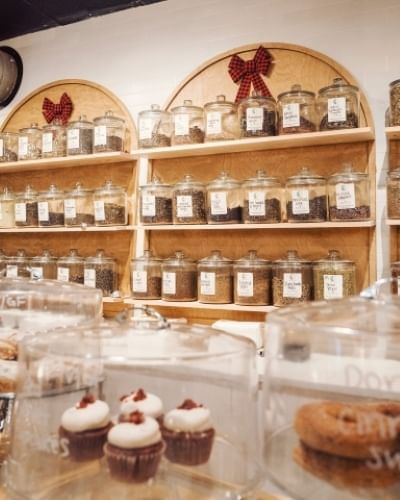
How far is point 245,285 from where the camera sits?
8.21 feet

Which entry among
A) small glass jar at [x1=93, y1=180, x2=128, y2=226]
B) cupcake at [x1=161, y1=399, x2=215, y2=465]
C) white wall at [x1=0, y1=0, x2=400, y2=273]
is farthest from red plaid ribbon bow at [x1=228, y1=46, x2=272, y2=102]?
cupcake at [x1=161, y1=399, x2=215, y2=465]

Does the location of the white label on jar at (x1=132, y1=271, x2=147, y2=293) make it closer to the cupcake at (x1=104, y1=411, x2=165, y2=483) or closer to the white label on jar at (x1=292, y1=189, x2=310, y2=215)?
the white label on jar at (x1=292, y1=189, x2=310, y2=215)

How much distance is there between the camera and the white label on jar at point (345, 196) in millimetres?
2318


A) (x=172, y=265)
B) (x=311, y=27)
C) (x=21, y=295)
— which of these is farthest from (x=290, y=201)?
(x=21, y=295)

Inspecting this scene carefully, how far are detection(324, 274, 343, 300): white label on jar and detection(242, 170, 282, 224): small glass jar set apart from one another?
0.38 m

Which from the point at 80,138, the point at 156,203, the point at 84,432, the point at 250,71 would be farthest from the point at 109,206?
the point at 84,432

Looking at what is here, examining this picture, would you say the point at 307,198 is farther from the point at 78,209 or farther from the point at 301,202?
the point at 78,209

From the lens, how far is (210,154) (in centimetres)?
286

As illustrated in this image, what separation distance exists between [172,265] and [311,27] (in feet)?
4.58

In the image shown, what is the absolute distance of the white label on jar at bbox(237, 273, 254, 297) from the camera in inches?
98.2

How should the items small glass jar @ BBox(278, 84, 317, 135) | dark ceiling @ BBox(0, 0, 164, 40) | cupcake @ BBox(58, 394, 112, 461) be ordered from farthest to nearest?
dark ceiling @ BBox(0, 0, 164, 40)
small glass jar @ BBox(278, 84, 317, 135)
cupcake @ BBox(58, 394, 112, 461)

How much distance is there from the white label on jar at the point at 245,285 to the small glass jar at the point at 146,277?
0.48m

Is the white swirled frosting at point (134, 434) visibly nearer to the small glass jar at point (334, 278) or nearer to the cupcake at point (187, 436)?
the cupcake at point (187, 436)

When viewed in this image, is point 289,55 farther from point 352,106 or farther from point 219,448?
point 219,448
